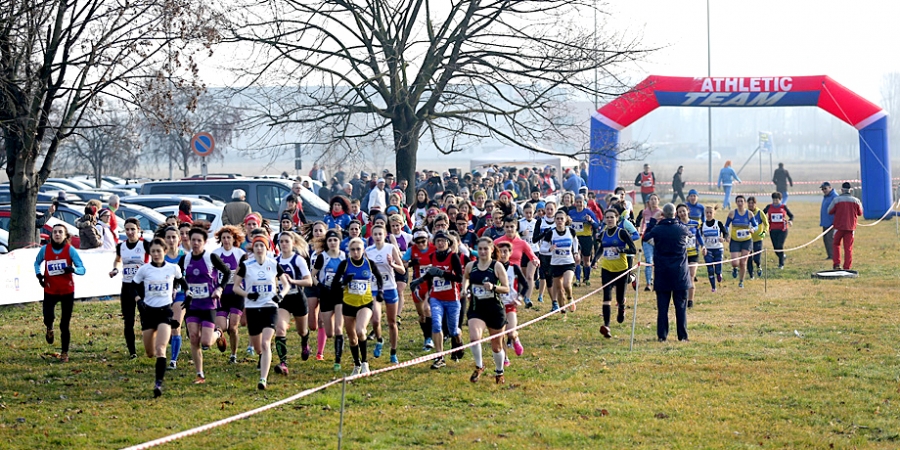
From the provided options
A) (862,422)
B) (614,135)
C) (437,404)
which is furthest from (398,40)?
(862,422)

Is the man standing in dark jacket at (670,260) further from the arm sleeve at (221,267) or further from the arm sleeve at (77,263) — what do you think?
the arm sleeve at (77,263)

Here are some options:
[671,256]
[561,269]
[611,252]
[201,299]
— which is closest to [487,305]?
[201,299]

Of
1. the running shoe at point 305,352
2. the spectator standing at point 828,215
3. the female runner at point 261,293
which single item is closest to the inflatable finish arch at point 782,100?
the spectator standing at point 828,215

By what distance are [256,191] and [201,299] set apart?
617 inches

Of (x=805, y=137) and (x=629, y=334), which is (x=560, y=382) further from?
(x=805, y=137)

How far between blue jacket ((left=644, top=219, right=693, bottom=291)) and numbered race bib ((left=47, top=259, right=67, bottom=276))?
729 centimetres

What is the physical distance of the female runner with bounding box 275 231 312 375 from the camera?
11797 millimetres

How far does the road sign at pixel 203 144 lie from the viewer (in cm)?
2391

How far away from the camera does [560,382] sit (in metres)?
11.4

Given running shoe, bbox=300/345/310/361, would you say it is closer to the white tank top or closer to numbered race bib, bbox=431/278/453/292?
the white tank top

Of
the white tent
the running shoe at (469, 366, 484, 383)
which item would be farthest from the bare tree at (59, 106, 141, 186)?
the white tent

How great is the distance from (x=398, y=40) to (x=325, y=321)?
10972 millimetres

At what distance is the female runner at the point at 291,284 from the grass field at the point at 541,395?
0.38 metres

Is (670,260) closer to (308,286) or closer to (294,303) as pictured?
(308,286)
